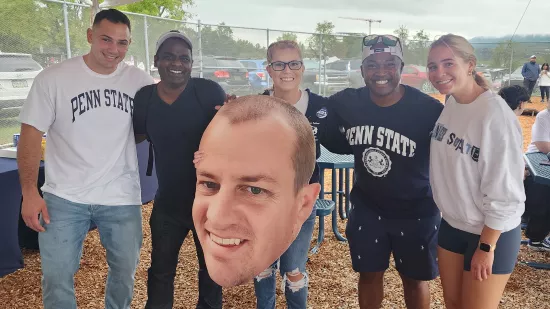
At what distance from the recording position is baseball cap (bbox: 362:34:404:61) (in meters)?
1.48

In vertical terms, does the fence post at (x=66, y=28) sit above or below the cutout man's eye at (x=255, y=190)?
above

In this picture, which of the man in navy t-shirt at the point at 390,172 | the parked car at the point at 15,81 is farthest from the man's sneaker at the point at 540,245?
the parked car at the point at 15,81

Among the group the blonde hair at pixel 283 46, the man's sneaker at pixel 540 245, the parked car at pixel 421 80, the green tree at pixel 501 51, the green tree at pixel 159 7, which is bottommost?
the man's sneaker at pixel 540 245

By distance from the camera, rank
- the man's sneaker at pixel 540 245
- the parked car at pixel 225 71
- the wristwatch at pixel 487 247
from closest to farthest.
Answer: the wristwatch at pixel 487 247 < the man's sneaker at pixel 540 245 < the parked car at pixel 225 71

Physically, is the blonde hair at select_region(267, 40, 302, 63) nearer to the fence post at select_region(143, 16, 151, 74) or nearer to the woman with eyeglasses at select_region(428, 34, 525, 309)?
the woman with eyeglasses at select_region(428, 34, 525, 309)

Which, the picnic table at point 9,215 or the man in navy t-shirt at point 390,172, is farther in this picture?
the picnic table at point 9,215

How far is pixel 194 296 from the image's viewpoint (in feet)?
11.9

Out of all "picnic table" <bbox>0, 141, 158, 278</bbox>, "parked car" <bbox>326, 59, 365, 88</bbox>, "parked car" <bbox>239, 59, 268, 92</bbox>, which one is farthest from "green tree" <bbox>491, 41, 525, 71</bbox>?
"parked car" <bbox>326, 59, 365, 88</bbox>

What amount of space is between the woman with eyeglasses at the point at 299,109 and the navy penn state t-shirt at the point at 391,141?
0.10 meters

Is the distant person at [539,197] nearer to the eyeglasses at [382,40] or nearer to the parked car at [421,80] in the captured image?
the parked car at [421,80]

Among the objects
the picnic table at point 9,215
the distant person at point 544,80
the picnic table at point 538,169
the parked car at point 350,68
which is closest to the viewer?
the picnic table at point 538,169

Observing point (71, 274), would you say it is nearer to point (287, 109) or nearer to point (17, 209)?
point (17, 209)

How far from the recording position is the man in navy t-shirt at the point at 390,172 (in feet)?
6.06

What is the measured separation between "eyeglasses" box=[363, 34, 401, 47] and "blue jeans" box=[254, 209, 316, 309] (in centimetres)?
82
